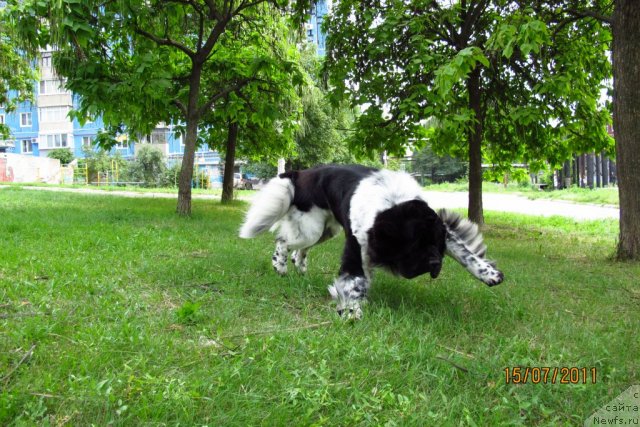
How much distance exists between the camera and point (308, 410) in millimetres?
2264

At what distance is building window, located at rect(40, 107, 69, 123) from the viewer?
50.5m

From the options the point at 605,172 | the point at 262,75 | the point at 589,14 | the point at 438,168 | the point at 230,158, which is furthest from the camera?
the point at 438,168

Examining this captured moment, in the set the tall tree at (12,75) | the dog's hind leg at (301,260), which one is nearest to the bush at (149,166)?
the tall tree at (12,75)

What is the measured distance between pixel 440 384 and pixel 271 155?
14.1m

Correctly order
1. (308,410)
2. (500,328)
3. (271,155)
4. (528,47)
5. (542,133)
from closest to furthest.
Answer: (308,410), (500,328), (528,47), (542,133), (271,155)

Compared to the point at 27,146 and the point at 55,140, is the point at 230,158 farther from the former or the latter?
the point at 27,146

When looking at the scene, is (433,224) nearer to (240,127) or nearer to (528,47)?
(528,47)

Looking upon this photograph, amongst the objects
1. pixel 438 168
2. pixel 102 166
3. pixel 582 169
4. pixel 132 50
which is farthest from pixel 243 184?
pixel 132 50

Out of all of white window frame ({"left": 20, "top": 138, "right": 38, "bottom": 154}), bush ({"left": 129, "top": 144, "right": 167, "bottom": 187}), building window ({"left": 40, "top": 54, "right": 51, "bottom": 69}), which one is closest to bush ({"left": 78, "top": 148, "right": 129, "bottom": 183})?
bush ({"left": 129, "top": 144, "right": 167, "bottom": 187})

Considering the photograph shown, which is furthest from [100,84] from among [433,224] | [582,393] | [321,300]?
[582,393]

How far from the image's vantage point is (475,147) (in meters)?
10.3

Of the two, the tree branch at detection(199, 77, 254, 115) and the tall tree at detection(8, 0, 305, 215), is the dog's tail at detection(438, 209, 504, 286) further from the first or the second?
the tree branch at detection(199, 77, 254, 115)

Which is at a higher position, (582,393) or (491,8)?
(491,8)

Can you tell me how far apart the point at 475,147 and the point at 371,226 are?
727cm
